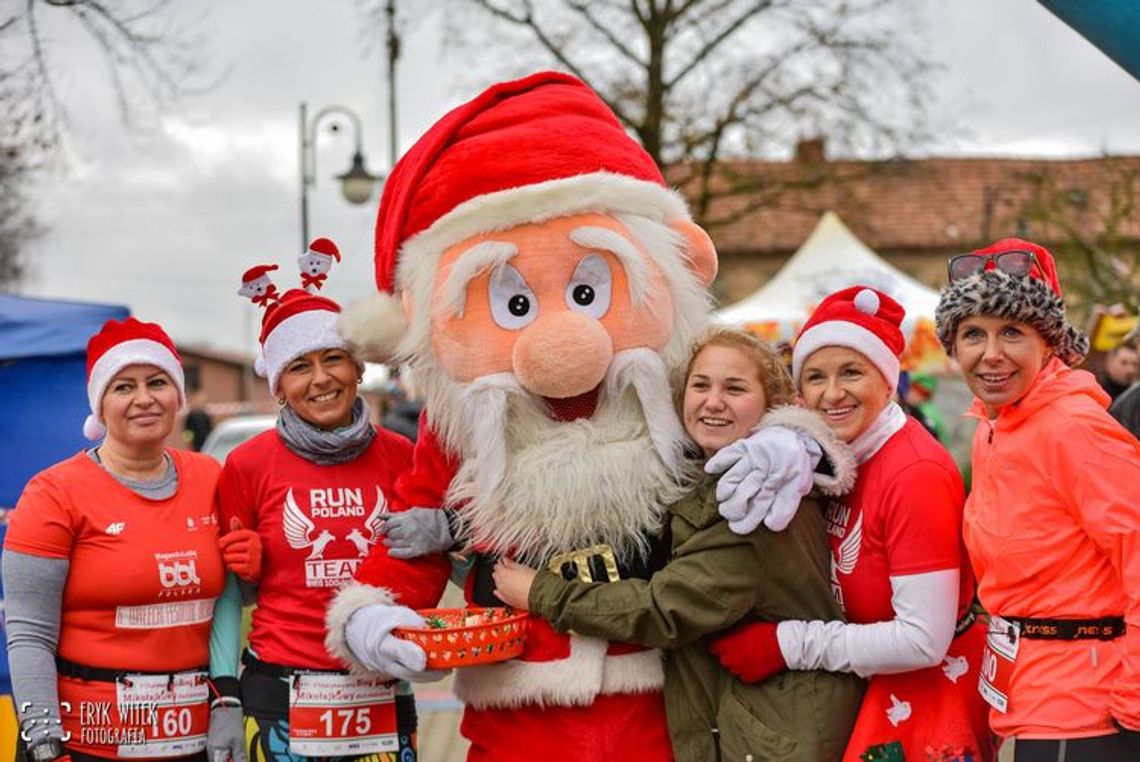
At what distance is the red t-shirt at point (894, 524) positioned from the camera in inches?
115

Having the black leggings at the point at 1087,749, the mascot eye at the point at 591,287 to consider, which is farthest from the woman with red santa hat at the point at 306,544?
the black leggings at the point at 1087,749

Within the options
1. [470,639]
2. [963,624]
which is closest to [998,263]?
[963,624]

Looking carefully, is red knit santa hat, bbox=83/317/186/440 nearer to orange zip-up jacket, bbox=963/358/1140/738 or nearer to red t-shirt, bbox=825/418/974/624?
red t-shirt, bbox=825/418/974/624

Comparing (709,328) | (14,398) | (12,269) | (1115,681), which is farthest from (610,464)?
(12,269)

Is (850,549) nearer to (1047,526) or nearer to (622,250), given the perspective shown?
(1047,526)

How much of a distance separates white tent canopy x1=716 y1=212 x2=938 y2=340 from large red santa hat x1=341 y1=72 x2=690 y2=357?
30.7 ft

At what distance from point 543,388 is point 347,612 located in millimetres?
772

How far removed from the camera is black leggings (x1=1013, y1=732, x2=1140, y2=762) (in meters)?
2.76

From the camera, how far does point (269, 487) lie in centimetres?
364

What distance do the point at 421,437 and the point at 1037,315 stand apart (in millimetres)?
1638

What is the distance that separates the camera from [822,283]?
43.4 ft

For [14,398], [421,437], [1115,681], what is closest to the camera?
[1115,681]

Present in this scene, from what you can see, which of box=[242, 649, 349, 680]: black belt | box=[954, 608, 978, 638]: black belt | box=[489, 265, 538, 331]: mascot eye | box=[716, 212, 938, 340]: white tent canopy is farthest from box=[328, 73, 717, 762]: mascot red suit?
box=[716, 212, 938, 340]: white tent canopy

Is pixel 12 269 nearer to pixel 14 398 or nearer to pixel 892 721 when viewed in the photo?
pixel 14 398
